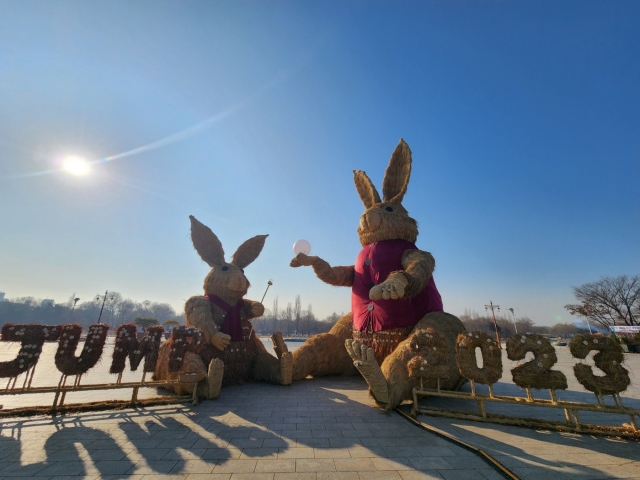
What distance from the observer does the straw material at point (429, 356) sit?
4562mm

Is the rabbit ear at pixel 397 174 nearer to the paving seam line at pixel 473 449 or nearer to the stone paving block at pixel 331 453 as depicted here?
the paving seam line at pixel 473 449

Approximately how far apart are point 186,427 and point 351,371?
15.1 ft

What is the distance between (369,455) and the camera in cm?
314

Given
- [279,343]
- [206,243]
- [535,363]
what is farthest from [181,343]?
[535,363]

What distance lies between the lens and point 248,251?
297 inches

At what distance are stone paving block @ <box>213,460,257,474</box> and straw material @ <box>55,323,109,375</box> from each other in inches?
141

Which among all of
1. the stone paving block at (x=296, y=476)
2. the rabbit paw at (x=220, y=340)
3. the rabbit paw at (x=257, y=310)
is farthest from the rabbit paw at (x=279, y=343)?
the stone paving block at (x=296, y=476)

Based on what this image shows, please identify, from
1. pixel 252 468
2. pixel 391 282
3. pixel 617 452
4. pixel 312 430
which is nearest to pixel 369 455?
pixel 312 430

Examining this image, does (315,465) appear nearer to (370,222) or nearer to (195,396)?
(195,396)

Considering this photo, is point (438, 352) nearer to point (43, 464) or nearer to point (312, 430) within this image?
point (312, 430)

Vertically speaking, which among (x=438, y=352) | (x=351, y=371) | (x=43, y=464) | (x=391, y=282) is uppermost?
(x=391, y=282)

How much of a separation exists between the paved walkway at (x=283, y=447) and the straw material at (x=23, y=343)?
2.43 ft

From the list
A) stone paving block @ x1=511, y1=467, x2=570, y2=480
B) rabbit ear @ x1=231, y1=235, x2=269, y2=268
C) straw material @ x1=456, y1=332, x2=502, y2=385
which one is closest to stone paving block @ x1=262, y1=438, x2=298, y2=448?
stone paving block @ x1=511, y1=467, x2=570, y2=480

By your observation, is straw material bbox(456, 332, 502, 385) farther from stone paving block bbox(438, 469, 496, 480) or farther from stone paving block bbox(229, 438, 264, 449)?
stone paving block bbox(229, 438, 264, 449)
